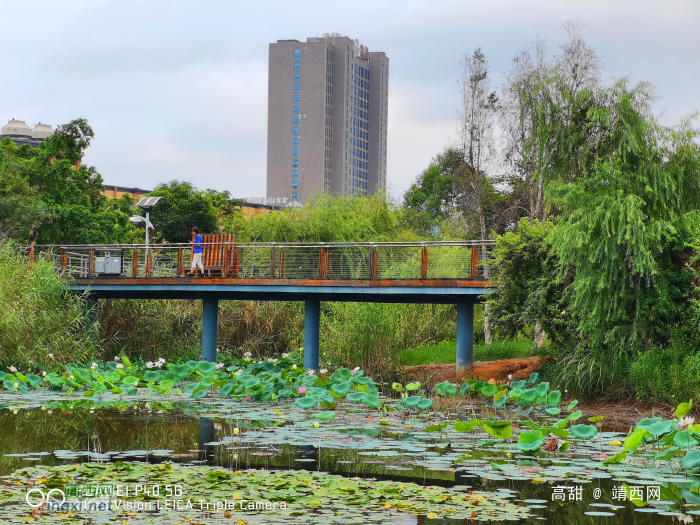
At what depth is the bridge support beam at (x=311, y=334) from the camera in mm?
22859

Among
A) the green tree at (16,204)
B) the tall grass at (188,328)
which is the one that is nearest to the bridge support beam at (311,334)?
the tall grass at (188,328)

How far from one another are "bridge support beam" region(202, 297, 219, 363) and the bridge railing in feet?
4.72

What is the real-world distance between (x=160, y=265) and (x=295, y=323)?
6.57m

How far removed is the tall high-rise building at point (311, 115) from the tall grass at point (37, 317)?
345ft

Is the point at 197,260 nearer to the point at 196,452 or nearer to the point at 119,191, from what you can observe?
the point at 196,452

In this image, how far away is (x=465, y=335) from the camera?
2142cm

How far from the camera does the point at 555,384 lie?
17.7 metres

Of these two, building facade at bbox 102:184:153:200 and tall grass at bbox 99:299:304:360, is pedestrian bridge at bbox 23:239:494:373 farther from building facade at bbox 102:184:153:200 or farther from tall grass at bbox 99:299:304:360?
building facade at bbox 102:184:153:200

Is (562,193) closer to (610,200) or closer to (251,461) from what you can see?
(610,200)

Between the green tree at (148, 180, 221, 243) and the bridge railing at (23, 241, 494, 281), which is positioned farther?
the green tree at (148, 180, 221, 243)

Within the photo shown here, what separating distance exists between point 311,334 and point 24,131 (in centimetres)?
7690

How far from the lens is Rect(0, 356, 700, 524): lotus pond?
7.20 meters

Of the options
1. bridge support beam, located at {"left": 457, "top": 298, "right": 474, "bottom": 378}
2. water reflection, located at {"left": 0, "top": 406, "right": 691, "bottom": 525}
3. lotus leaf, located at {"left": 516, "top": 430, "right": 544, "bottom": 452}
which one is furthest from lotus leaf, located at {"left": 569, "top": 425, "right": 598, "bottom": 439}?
bridge support beam, located at {"left": 457, "top": 298, "right": 474, "bottom": 378}

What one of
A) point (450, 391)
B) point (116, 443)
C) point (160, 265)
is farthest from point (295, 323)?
point (116, 443)
